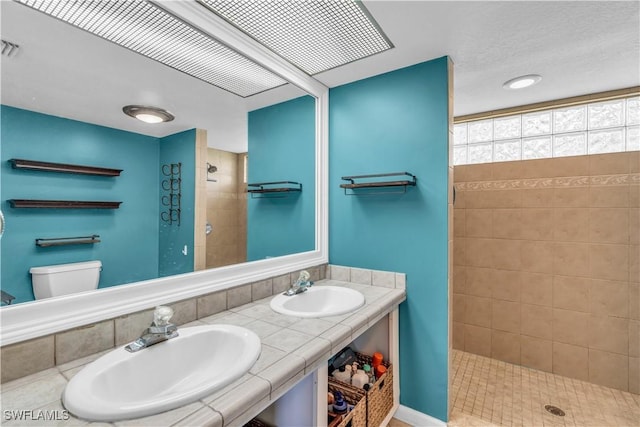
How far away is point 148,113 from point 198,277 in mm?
741

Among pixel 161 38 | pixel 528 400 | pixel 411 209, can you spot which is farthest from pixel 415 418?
pixel 161 38

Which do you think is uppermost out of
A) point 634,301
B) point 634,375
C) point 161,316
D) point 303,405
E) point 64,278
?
point 64,278

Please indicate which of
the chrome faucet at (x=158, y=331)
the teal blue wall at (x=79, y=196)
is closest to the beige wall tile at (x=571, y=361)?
the chrome faucet at (x=158, y=331)

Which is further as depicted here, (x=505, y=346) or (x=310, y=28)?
(x=505, y=346)

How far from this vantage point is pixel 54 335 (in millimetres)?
892

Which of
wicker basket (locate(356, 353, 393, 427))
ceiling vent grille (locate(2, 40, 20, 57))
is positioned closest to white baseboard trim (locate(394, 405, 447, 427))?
wicker basket (locate(356, 353, 393, 427))

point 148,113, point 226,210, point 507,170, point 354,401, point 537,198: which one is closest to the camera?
point 148,113

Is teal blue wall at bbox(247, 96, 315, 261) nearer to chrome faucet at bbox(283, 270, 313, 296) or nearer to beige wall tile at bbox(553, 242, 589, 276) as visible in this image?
chrome faucet at bbox(283, 270, 313, 296)

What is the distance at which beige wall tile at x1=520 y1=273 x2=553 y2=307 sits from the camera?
229 cm

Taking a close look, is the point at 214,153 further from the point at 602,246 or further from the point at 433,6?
the point at 602,246

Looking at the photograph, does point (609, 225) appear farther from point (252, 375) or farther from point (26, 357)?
point (26, 357)

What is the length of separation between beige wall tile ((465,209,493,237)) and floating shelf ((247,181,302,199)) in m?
1.61

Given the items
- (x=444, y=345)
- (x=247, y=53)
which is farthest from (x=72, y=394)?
(x=444, y=345)

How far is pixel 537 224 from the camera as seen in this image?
232 cm
